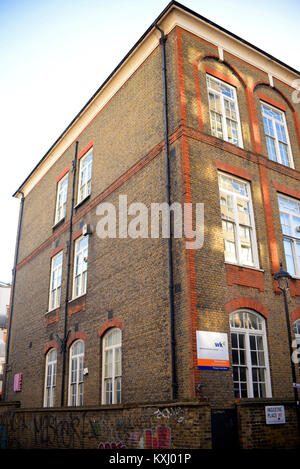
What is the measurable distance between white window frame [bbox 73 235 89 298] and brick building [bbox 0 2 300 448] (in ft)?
0.28

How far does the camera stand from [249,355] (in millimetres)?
11484

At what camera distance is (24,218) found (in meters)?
24.1

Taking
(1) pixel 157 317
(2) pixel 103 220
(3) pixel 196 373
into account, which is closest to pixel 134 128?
(2) pixel 103 220

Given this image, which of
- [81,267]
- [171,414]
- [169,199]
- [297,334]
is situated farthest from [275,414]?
[81,267]

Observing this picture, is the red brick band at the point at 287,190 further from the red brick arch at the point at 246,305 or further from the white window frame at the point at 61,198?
the white window frame at the point at 61,198

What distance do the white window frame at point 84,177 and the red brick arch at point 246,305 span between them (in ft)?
27.8

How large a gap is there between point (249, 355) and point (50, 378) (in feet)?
29.7

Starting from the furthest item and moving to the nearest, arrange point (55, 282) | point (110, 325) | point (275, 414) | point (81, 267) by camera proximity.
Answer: point (55, 282) < point (81, 267) < point (110, 325) < point (275, 414)

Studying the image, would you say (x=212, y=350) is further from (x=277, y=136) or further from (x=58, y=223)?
(x=58, y=223)

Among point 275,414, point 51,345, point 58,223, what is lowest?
point 275,414

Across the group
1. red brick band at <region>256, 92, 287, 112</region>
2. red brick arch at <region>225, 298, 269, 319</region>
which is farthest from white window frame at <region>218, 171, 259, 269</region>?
red brick band at <region>256, 92, 287, 112</region>

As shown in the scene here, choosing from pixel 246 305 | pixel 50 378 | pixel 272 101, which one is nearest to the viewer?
pixel 246 305

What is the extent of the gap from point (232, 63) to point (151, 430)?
1221cm

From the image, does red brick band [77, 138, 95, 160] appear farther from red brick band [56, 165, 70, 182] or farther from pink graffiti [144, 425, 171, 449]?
pink graffiti [144, 425, 171, 449]
